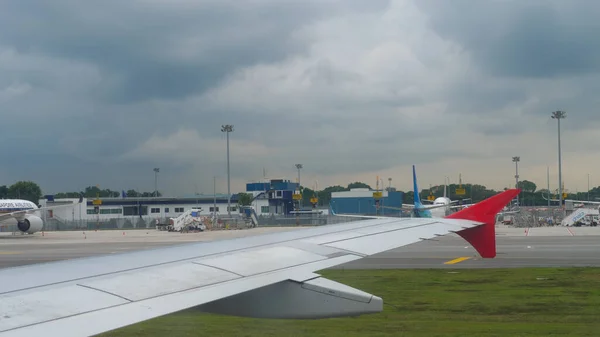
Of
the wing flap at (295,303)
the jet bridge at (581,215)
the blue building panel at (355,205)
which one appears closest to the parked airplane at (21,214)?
the jet bridge at (581,215)

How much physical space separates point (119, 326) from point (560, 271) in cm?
1825

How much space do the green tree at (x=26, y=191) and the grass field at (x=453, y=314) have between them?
119 m

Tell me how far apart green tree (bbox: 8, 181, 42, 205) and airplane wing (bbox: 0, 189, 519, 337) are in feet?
418

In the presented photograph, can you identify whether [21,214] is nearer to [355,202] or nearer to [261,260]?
[355,202]

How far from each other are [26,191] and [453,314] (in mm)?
127974

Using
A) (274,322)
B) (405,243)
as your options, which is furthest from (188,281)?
(274,322)

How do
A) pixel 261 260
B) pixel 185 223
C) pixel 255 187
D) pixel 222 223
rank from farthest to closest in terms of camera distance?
1. pixel 255 187
2. pixel 222 223
3. pixel 185 223
4. pixel 261 260

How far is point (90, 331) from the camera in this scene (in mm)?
3416

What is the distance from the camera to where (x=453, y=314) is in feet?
39.0

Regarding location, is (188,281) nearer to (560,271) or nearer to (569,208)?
(560,271)

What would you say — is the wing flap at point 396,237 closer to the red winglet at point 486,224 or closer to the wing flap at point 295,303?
the red winglet at point 486,224

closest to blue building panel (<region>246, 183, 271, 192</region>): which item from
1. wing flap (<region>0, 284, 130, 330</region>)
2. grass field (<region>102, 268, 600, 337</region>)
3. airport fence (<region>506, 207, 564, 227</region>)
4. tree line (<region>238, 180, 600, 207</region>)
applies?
tree line (<region>238, 180, 600, 207</region>)

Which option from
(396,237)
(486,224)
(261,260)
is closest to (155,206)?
(486,224)

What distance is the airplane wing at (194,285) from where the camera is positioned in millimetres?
3676
